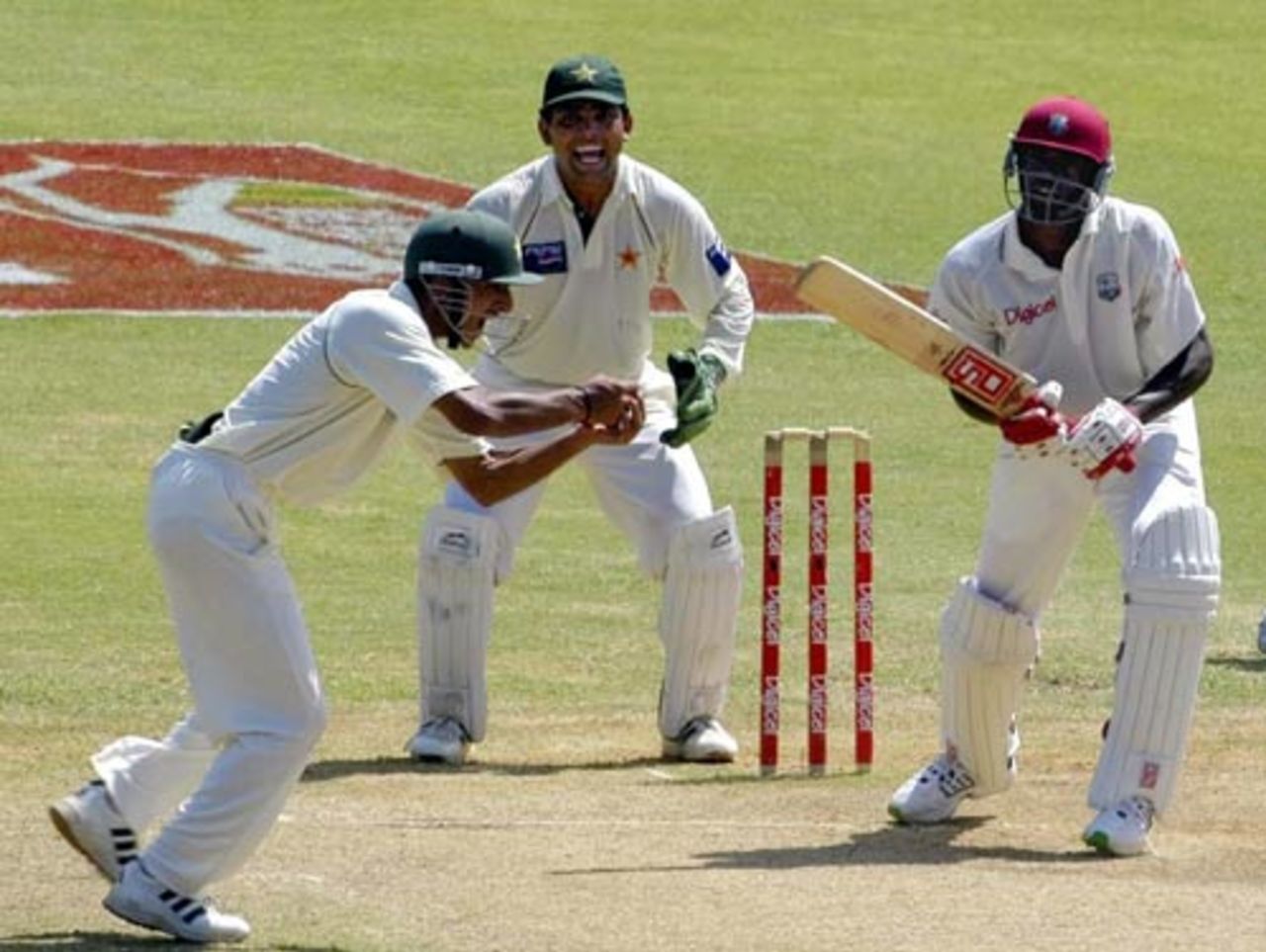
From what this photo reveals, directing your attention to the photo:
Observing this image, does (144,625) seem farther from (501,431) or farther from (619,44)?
(619,44)

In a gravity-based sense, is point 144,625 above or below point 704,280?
below

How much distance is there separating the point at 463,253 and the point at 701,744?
3319 mm

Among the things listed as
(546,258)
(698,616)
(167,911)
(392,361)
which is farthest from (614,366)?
(167,911)

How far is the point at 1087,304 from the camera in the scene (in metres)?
10.0

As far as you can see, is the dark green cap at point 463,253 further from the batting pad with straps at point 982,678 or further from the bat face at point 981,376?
the batting pad with straps at point 982,678

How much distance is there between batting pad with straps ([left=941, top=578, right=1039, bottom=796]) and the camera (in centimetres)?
1020

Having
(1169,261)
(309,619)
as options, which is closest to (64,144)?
(309,619)

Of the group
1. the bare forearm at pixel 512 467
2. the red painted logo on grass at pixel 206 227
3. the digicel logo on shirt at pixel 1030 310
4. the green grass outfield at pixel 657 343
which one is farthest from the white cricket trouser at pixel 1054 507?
the red painted logo on grass at pixel 206 227

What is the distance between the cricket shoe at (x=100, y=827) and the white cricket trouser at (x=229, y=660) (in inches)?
10.7

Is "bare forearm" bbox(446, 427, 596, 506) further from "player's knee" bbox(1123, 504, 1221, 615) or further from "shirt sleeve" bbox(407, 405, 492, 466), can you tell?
"player's knee" bbox(1123, 504, 1221, 615)

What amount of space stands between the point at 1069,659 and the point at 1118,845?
13.3 ft

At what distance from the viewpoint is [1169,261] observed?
10.0 meters

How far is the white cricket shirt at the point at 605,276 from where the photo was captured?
1158cm

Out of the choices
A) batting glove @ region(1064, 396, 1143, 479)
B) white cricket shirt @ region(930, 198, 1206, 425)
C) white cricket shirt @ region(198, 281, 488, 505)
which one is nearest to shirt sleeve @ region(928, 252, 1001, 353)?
white cricket shirt @ region(930, 198, 1206, 425)
